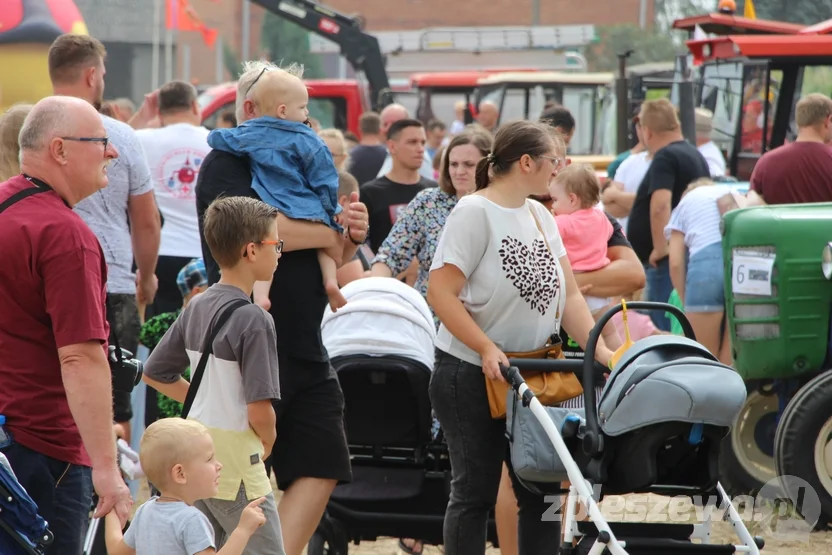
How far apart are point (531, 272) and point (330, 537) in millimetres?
1435

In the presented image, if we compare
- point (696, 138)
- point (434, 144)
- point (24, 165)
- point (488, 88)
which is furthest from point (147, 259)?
point (488, 88)

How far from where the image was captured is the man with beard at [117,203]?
5469 mm

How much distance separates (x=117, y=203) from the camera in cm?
562

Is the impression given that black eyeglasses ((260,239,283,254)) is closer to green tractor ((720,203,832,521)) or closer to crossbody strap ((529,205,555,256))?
crossbody strap ((529,205,555,256))

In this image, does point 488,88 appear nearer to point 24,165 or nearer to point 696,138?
point 696,138

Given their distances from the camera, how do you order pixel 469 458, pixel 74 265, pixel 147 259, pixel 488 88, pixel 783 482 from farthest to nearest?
pixel 488 88, pixel 783 482, pixel 147 259, pixel 469 458, pixel 74 265

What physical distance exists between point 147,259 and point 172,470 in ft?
8.78

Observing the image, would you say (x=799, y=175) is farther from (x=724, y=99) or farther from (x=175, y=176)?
(x=724, y=99)

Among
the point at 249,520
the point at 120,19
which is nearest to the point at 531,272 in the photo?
the point at 249,520

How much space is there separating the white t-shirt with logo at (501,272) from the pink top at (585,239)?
1.26 meters

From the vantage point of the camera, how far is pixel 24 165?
3385mm

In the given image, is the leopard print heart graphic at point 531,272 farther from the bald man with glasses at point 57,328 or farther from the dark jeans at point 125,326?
the dark jeans at point 125,326

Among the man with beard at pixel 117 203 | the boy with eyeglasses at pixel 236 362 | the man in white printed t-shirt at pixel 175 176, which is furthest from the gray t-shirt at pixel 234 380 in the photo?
the man in white printed t-shirt at pixel 175 176

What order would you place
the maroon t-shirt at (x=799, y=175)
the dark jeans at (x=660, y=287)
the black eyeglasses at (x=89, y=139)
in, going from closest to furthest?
1. the black eyeglasses at (x=89, y=139)
2. the maroon t-shirt at (x=799, y=175)
3. the dark jeans at (x=660, y=287)
